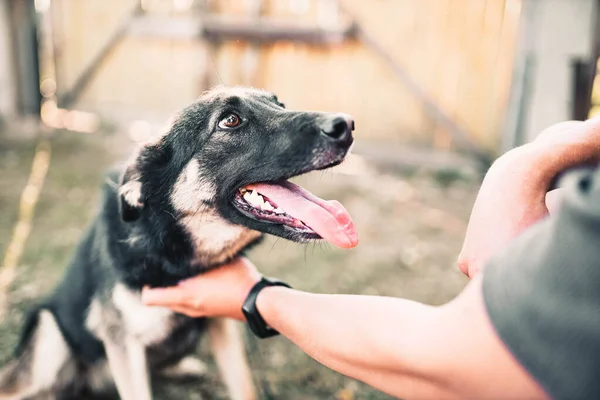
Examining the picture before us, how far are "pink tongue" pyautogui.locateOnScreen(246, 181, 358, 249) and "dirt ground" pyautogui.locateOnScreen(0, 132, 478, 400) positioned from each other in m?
0.24

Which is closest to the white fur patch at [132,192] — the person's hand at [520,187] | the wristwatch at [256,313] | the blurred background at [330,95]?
the wristwatch at [256,313]

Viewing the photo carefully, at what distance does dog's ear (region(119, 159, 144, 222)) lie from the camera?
1979 millimetres

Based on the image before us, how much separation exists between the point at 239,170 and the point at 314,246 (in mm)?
493

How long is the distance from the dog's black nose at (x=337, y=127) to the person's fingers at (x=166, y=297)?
0.87m

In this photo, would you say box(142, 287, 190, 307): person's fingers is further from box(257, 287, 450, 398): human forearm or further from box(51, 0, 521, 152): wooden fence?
box(51, 0, 521, 152): wooden fence

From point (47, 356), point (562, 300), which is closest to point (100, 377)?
point (47, 356)

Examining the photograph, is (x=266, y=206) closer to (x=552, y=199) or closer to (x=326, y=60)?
(x=552, y=199)

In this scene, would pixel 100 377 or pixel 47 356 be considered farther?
pixel 100 377

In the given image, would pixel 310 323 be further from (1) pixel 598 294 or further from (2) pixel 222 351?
(2) pixel 222 351

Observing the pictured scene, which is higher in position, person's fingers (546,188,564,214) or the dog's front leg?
person's fingers (546,188,564,214)

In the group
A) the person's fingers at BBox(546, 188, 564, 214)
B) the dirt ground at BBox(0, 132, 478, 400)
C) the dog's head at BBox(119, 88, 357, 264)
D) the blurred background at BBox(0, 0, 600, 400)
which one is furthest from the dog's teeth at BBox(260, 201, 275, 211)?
the blurred background at BBox(0, 0, 600, 400)

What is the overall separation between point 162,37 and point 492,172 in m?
6.73

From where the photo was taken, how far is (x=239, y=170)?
196cm

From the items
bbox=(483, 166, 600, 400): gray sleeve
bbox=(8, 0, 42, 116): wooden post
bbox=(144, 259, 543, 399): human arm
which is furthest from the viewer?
bbox=(8, 0, 42, 116): wooden post
